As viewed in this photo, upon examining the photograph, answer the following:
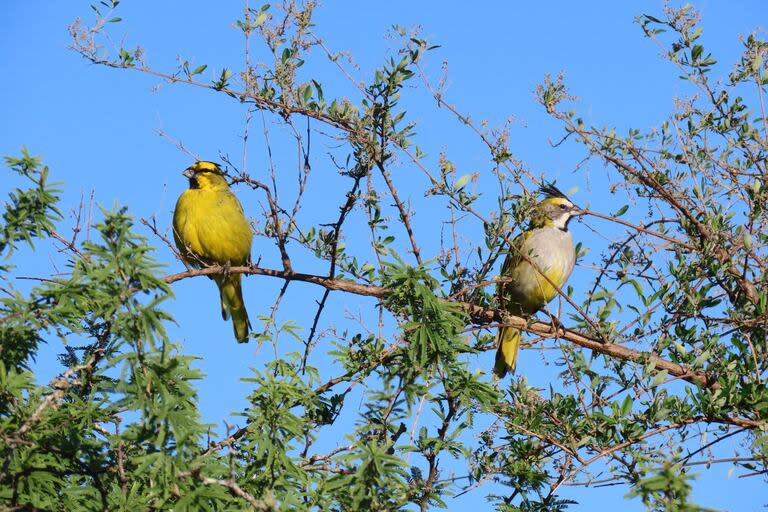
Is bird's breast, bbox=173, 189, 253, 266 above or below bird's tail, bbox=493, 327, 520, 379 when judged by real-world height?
above

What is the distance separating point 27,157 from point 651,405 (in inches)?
112

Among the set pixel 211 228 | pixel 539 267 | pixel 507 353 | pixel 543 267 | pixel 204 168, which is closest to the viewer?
pixel 539 267

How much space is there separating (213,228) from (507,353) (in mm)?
2105

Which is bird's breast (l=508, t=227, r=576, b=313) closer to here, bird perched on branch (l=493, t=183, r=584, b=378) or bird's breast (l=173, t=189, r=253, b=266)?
bird perched on branch (l=493, t=183, r=584, b=378)

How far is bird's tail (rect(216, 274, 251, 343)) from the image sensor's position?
6.75 m

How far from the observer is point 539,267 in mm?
5844

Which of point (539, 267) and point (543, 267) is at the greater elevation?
point (543, 267)

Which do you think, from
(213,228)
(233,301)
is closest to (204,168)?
(213,228)

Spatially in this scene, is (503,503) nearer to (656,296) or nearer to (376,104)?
(656,296)

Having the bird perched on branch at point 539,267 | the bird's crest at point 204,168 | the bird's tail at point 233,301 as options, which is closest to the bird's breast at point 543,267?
the bird perched on branch at point 539,267

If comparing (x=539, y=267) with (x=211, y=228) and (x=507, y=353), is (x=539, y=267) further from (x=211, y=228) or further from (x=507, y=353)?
(x=211, y=228)

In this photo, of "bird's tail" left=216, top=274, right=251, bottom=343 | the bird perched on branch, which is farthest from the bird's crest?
the bird perched on branch

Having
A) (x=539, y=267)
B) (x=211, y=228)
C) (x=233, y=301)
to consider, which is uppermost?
(x=211, y=228)

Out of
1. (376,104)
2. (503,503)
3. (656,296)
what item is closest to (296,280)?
(376,104)
